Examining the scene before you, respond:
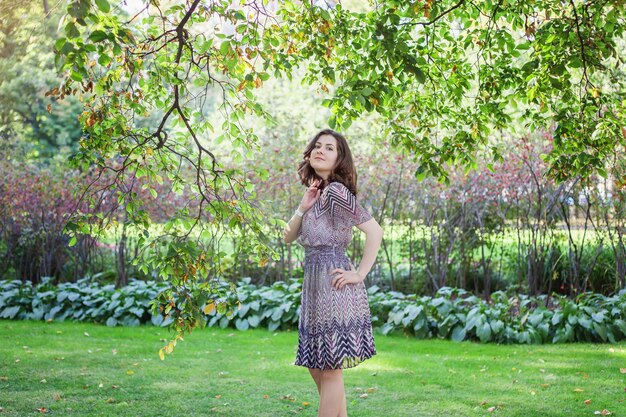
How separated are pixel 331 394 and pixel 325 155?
1.10 m

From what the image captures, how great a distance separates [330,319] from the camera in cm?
314

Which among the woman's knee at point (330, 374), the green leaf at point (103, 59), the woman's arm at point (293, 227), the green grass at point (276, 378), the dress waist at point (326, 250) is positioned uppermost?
the green leaf at point (103, 59)

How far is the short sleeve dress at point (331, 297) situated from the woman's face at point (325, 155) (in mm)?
134

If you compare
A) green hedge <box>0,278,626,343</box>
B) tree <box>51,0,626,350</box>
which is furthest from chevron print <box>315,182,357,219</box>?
green hedge <box>0,278,626,343</box>

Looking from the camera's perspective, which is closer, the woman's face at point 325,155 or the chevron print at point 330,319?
the chevron print at point 330,319

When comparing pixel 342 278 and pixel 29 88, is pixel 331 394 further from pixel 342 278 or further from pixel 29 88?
pixel 29 88

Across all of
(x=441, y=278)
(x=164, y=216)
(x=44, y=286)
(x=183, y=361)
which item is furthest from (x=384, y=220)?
(x=44, y=286)

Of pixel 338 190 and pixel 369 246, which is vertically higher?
pixel 338 190

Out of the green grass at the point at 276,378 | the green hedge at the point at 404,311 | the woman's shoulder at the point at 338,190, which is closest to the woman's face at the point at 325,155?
the woman's shoulder at the point at 338,190

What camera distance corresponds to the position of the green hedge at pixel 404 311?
6.02 m

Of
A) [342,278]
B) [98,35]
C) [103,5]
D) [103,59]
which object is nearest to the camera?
[103,5]

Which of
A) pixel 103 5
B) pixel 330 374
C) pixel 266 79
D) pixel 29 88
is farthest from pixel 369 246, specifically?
pixel 29 88

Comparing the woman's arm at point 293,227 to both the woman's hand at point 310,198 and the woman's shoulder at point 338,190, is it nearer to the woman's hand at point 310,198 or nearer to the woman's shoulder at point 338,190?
the woman's hand at point 310,198

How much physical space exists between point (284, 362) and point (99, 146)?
263 centimetres
